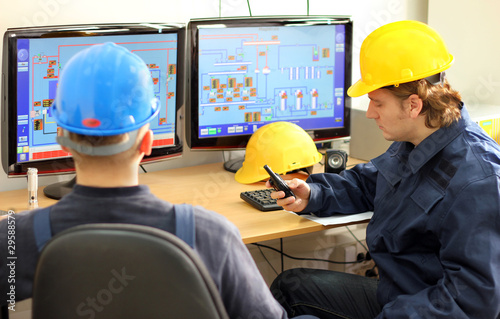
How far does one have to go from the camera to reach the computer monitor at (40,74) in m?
1.92

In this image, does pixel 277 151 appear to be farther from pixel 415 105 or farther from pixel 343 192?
pixel 415 105

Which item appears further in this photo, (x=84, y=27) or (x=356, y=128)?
(x=356, y=128)

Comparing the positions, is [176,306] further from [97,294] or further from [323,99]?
[323,99]

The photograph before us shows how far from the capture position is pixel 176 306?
96 cm

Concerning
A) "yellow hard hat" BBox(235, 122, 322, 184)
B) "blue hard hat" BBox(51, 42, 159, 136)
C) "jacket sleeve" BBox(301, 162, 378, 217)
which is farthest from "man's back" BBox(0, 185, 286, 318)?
"yellow hard hat" BBox(235, 122, 322, 184)

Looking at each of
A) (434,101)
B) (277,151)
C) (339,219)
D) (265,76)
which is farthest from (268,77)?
(434,101)

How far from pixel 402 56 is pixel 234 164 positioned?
3.13 ft

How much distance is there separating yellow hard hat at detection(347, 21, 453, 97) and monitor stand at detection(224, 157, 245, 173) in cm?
78

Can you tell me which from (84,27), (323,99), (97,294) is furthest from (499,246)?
(84,27)

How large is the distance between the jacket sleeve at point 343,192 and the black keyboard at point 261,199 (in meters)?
0.11

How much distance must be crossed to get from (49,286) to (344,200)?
1214 millimetres

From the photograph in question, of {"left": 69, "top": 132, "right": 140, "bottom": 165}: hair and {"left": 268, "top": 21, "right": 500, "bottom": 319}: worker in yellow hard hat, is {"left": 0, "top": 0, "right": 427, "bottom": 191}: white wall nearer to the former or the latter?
{"left": 268, "top": 21, "right": 500, "bottom": 319}: worker in yellow hard hat

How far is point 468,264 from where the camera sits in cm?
146

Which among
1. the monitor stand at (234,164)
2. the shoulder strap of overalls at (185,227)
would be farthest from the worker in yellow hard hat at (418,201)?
the shoulder strap of overalls at (185,227)
